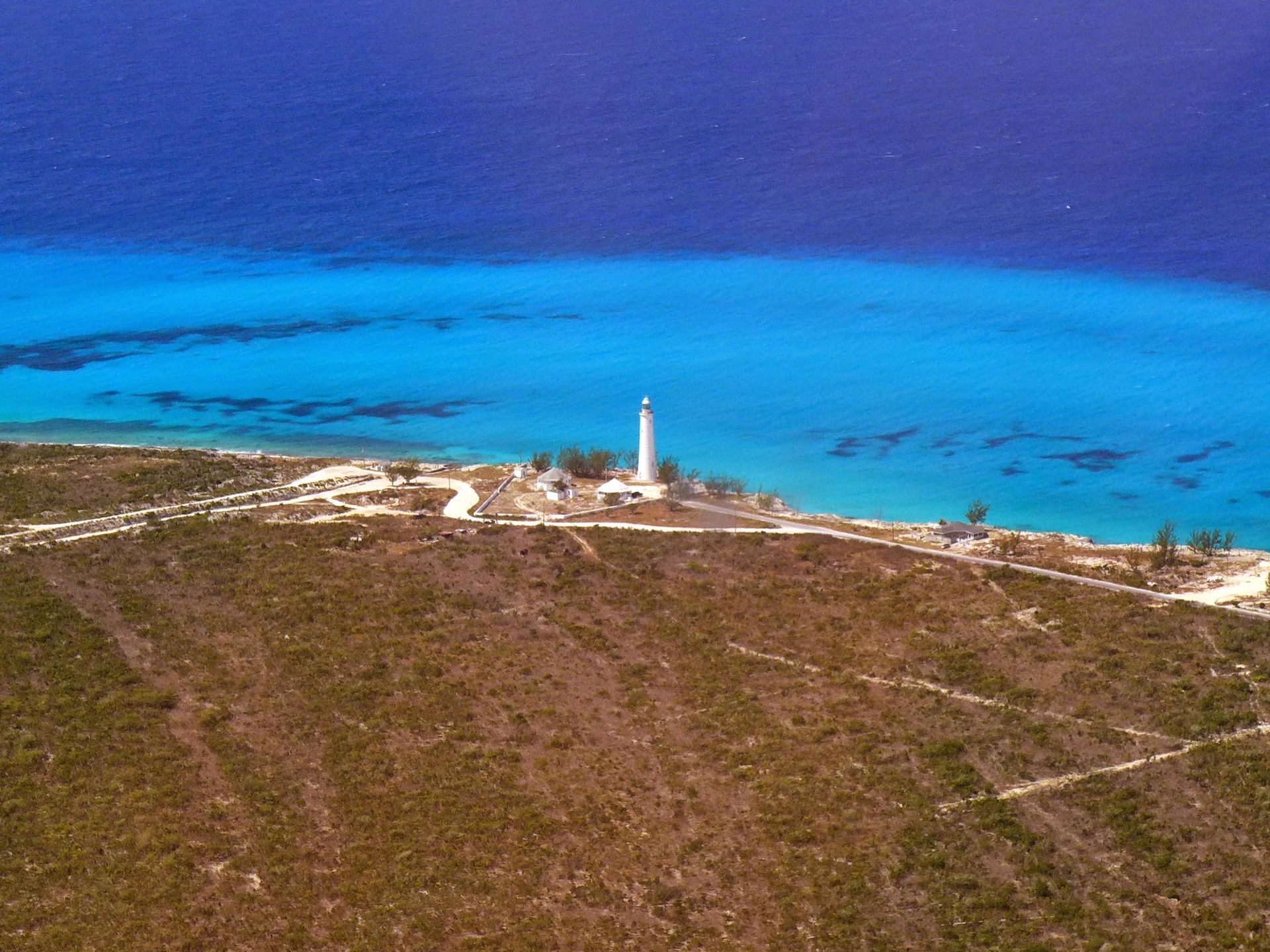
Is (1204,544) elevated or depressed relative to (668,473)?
depressed

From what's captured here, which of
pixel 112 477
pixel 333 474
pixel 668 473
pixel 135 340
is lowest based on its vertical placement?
pixel 668 473

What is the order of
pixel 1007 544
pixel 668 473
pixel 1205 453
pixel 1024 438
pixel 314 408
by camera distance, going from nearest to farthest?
pixel 1007 544
pixel 668 473
pixel 1205 453
pixel 1024 438
pixel 314 408

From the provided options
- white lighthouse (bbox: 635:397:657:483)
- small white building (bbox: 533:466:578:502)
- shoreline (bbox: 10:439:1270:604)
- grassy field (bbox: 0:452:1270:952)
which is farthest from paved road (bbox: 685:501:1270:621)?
small white building (bbox: 533:466:578:502)

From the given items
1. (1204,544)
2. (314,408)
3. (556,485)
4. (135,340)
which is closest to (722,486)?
(556,485)

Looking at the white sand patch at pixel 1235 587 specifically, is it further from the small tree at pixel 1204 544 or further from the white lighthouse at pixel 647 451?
the white lighthouse at pixel 647 451

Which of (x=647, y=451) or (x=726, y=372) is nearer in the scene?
(x=647, y=451)

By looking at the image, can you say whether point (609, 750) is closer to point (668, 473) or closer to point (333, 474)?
point (668, 473)

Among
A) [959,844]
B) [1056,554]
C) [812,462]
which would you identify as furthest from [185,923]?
[812,462]
